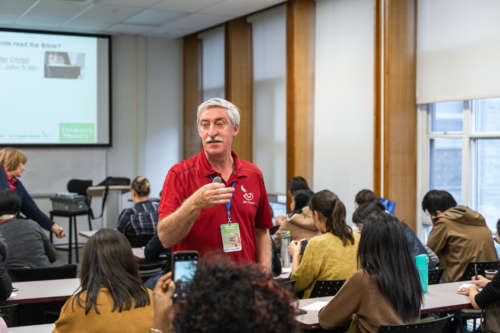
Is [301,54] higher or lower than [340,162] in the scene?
higher

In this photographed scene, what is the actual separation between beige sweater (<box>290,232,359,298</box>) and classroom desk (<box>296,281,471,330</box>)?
21 cm

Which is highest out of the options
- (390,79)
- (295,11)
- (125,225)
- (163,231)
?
(295,11)

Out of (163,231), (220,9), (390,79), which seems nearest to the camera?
(163,231)

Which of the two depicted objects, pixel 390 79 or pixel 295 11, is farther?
pixel 295 11

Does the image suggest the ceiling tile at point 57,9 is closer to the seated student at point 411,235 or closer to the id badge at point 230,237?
the seated student at point 411,235

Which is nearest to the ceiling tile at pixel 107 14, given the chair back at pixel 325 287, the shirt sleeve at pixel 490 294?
the chair back at pixel 325 287

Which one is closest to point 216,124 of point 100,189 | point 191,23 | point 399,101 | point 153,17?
point 399,101

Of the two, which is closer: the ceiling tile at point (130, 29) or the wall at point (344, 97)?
the wall at point (344, 97)

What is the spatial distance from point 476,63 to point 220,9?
4096 millimetres

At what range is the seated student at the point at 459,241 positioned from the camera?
436cm

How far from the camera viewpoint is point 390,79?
20.5ft

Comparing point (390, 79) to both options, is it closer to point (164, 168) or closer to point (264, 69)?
point (264, 69)

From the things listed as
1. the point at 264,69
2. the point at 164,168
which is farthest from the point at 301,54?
the point at 164,168

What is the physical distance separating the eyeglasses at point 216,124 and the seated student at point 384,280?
2.74 ft
